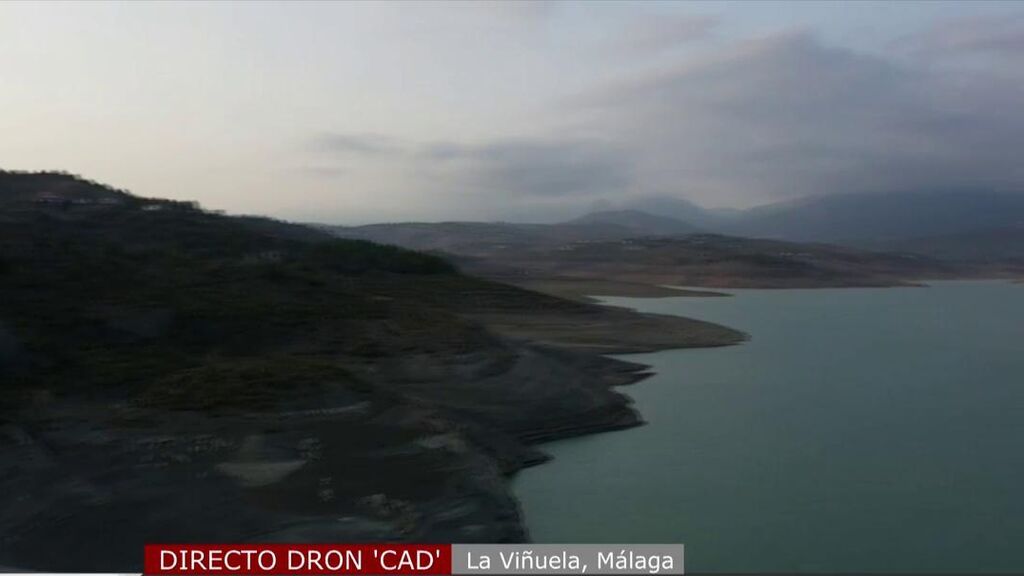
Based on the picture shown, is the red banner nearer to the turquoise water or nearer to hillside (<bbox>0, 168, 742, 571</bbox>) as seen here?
hillside (<bbox>0, 168, 742, 571</bbox>)

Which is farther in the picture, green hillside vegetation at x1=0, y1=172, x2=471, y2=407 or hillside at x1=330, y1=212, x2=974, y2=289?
hillside at x1=330, y1=212, x2=974, y2=289

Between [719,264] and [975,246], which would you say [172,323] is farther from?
[975,246]

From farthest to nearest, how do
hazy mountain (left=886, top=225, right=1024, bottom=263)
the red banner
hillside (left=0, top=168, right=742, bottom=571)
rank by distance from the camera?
hazy mountain (left=886, top=225, right=1024, bottom=263) → hillside (left=0, top=168, right=742, bottom=571) → the red banner

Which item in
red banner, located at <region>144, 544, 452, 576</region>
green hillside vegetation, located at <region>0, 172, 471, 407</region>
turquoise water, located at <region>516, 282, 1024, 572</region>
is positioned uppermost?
green hillside vegetation, located at <region>0, 172, 471, 407</region>

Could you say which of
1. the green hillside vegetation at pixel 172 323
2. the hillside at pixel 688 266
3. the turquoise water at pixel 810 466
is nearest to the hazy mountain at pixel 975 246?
the hillside at pixel 688 266

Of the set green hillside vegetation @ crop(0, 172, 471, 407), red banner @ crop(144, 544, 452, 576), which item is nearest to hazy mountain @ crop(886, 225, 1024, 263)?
green hillside vegetation @ crop(0, 172, 471, 407)

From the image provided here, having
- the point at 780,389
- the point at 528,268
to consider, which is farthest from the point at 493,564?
the point at 528,268
